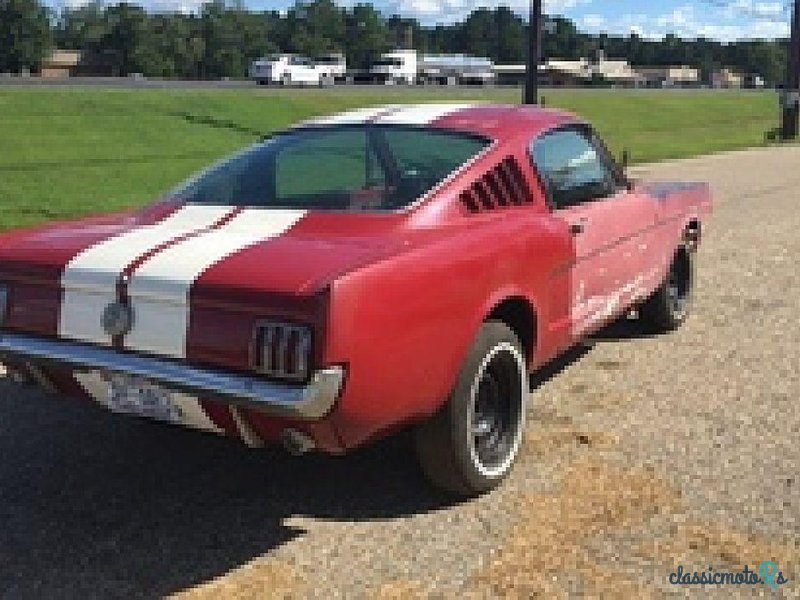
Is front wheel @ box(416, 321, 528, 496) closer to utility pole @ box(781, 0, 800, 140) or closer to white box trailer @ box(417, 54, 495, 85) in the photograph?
utility pole @ box(781, 0, 800, 140)

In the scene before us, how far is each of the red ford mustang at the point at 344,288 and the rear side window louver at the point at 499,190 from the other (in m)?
0.01

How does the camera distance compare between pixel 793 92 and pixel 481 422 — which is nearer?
pixel 481 422

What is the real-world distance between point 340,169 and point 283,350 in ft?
5.00

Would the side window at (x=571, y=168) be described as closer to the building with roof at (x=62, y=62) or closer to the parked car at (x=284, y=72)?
the parked car at (x=284, y=72)

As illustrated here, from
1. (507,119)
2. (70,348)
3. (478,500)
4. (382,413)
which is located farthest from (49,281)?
(507,119)

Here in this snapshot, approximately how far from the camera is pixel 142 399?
3338 mm

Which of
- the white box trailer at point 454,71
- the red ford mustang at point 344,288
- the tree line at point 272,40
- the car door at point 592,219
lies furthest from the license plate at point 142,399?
the tree line at point 272,40

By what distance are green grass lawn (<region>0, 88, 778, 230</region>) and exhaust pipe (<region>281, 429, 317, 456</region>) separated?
24.7ft

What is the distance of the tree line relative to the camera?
8206 cm

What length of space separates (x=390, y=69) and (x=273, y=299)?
194 ft

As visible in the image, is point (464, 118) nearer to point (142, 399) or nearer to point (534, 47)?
point (142, 399)

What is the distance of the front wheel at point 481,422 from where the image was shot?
11.6 ft

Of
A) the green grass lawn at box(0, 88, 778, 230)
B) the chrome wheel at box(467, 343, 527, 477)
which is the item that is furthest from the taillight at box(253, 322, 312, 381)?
the green grass lawn at box(0, 88, 778, 230)

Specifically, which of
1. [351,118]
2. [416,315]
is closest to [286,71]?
[351,118]
